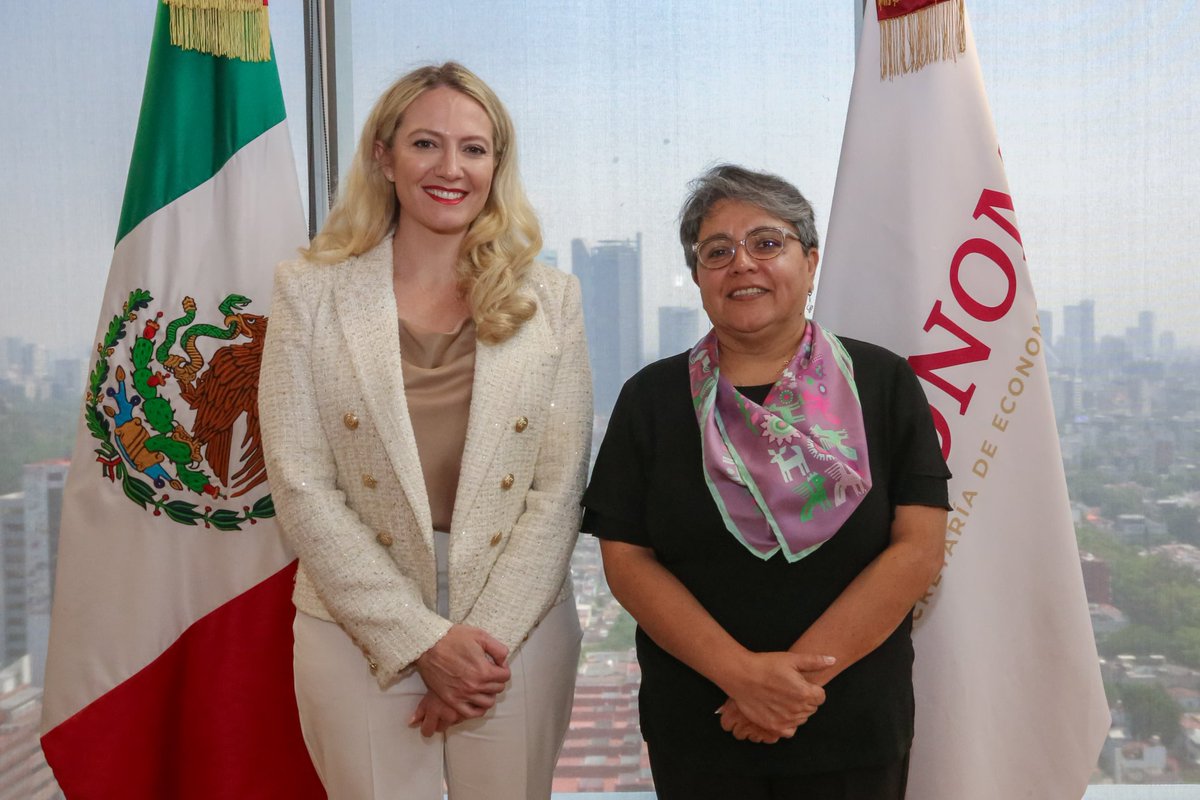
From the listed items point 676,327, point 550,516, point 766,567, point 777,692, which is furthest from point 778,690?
point 676,327

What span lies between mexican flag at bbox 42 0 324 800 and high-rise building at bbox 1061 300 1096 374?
1.83m

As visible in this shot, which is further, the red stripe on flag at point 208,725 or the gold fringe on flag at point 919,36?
the red stripe on flag at point 208,725

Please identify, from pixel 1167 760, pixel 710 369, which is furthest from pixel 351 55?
pixel 1167 760

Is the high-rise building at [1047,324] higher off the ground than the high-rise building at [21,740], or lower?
higher

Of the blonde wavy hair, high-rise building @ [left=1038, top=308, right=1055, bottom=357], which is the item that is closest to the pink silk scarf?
the blonde wavy hair

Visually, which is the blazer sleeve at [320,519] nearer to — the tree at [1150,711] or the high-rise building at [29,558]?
the high-rise building at [29,558]

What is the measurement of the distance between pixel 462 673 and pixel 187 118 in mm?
1346

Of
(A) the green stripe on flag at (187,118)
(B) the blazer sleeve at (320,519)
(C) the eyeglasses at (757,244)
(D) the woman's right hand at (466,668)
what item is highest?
(A) the green stripe on flag at (187,118)

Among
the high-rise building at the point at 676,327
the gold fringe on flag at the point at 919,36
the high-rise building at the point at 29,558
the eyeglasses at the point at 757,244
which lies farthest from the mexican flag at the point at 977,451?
the high-rise building at the point at 29,558

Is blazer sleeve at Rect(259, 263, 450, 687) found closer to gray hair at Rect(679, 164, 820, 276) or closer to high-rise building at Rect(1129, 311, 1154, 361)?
gray hair at Rect(679, 164, 820, 276)

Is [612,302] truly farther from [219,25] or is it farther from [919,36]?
[219,25]

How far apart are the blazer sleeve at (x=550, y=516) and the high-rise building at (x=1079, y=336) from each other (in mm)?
1281

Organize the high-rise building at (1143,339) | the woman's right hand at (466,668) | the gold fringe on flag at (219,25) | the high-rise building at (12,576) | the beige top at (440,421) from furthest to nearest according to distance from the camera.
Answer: the high-rise building at (12,576) < the high-rise building at (1143,339) < the gold fringe on flag at (219,25) < the beige top at (440,421) < the woman's right hand at (466,668)

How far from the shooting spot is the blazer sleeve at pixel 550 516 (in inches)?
62.8
